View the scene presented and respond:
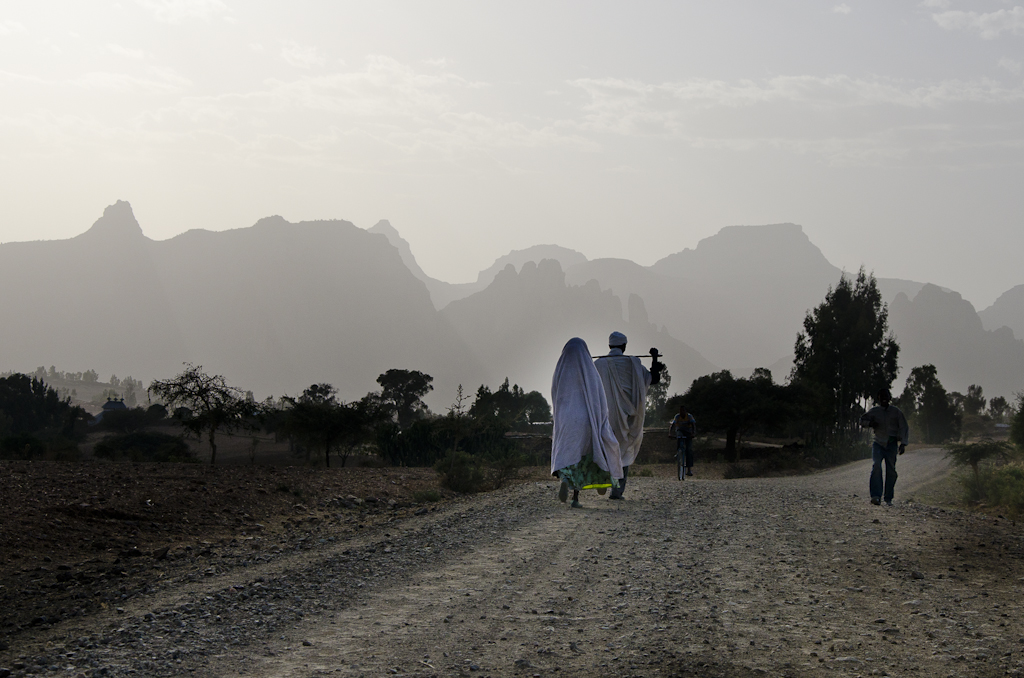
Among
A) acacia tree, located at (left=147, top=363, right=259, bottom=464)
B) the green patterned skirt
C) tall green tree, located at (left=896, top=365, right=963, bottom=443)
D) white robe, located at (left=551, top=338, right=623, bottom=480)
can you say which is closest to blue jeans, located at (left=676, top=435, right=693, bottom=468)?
the green patterned skirt

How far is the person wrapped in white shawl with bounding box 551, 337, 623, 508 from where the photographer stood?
40.2ft

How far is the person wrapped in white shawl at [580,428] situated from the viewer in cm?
1225

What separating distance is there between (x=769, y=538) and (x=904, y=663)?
14.5 feet

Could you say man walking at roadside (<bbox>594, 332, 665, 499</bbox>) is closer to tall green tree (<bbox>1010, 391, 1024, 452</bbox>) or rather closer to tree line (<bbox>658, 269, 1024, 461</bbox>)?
tall green tree (<bbox>1010, 391, 1024, 452</bbox>)

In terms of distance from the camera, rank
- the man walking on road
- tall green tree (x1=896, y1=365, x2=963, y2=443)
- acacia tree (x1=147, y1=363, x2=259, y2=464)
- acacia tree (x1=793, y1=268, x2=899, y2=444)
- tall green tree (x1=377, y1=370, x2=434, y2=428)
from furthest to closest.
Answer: tall green tree (x1=377, y1=370, x2=434, y2=428) → tall green tree (x1=896, y1=365, x2=963, y2=443) → acacia tree (x1=793, y1=268, x2=899, y2=444) → acacia tree (x1=147, y1=363, x2=259, y2=464) → the man walking on road

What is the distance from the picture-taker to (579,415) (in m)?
12.3

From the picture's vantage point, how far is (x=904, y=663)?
486 cm

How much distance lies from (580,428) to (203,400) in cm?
2237

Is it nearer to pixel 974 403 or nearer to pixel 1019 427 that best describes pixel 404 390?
pixel 1019 427

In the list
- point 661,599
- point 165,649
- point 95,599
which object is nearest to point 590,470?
point 661,599

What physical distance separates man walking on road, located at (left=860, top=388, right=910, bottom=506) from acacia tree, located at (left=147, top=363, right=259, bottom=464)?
22954 mm

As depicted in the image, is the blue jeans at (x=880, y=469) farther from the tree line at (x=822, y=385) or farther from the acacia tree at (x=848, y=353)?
the acacia tree at (x=848, y=353)

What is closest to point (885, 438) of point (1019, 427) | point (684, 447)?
point (684, 447)

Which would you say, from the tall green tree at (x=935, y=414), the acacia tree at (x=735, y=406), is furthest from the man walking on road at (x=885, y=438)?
the tall green tree at (x=935, y=414)
